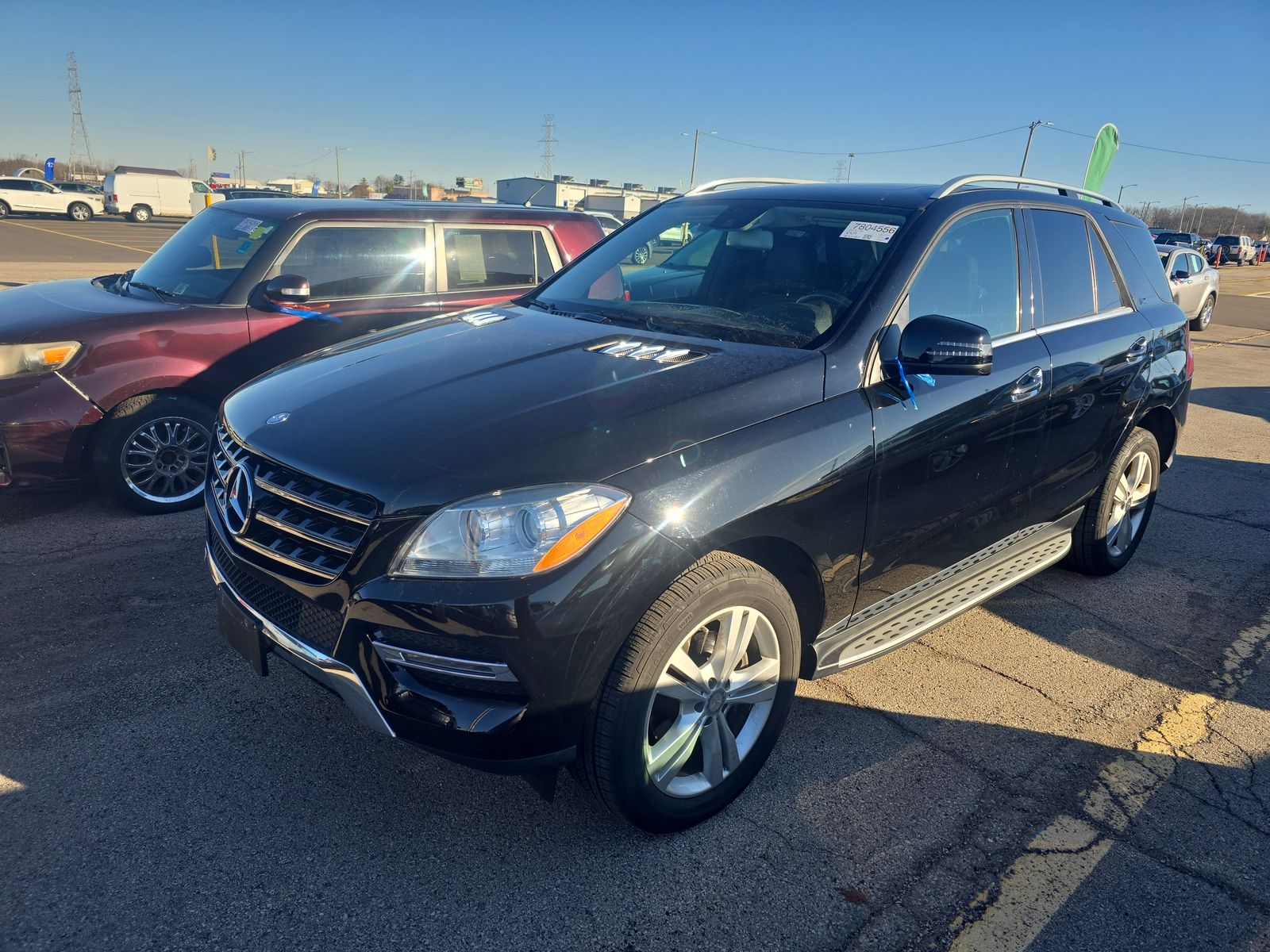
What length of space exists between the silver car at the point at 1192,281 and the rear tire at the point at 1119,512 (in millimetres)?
12668

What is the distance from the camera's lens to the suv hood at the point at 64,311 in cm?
452

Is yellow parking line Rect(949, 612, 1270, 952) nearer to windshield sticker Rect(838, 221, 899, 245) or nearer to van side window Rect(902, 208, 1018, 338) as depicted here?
van side window Rect(902, 208, 1018, 338)

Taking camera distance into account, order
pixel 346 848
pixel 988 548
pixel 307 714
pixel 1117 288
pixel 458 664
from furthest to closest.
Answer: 1. pixel 1117 288
2. pixel 988 548
3. pixel 307 714
4. pixel 346 848
5. pixel 458 664

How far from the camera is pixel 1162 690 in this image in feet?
11.9

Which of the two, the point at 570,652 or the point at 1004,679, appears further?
the point at 1004,679

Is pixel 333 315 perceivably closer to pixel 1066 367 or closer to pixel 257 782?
pixel 257 782

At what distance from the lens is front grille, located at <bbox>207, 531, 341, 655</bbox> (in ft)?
7.53

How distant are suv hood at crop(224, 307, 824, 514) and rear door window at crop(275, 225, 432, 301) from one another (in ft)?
7.97

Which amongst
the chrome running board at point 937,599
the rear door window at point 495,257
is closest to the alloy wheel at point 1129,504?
the chrome running board at point 937,599

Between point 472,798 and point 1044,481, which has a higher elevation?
point 1044,481

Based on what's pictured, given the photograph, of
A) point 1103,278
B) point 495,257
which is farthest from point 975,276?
point 495,257

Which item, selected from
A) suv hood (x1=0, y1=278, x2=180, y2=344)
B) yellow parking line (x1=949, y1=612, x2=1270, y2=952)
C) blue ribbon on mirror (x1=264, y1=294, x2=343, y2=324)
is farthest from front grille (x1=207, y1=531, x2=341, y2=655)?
blue ribbon on mirror (x1=264, y1=294, x2=343, y2=324)

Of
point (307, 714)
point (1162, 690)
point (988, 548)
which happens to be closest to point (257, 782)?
point (307, 714)

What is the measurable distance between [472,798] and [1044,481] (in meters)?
2.65
